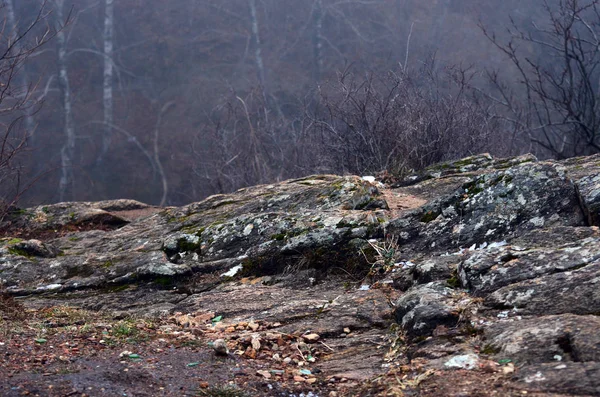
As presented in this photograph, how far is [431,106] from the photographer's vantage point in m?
10.8

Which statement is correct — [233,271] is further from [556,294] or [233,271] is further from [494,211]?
[556,294]

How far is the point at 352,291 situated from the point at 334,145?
6016mm

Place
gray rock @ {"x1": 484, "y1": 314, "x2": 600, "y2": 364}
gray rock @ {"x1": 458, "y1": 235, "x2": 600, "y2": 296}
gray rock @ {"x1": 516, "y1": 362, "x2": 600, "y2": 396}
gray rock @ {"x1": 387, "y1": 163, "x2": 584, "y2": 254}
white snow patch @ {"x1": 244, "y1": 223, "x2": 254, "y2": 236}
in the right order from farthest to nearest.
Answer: white snow patch @ {"x1": 244, "y1": 223, "x2": 254, "y2": 236} < gray rock @ {"x1": 387, "y1": 163, "x2": 584, "y2": 254} < gray rock @ {"x1": 458, "y1": 235, "x2": 600, "y2": 296} < gray rock @ {"x1": 484, "y1": 314, "x2": 600, "y2": 364} < gray rock @ {"x1": 516, "y1": 362, "x2": 600, "y2": 396}

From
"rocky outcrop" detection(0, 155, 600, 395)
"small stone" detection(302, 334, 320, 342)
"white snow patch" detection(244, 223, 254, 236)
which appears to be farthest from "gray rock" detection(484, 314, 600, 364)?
"white snow patch" detection(244, 223, 254, 236)

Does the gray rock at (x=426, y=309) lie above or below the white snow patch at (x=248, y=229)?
below

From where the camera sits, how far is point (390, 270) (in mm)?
5074

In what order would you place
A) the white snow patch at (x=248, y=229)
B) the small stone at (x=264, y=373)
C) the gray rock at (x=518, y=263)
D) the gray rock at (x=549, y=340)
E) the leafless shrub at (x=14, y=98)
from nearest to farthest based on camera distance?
the gray rock at (x=549, y=340) < the small stone at (x=264, y=373) < the gray rock at (x=518, y=263) < the leafless shrub at (x=14, y=98) < the white snow patch at (x=248, y=229)

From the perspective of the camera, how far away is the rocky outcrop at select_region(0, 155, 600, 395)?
3.24 m

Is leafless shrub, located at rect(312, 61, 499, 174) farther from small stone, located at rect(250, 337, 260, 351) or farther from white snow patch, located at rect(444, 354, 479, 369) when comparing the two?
white snow patch, located at rect(444, 354, 479, 369)

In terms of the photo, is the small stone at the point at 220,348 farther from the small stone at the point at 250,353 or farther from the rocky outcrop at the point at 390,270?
the rocky outcrop at the point at 390,270

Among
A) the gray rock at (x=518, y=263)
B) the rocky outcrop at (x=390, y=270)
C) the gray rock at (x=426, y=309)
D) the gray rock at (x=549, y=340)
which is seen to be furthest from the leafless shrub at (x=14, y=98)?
the gray rock at (x=549, y=340)

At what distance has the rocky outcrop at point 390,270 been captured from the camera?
3.24 m

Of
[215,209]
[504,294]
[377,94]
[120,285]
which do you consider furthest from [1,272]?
[377,94]

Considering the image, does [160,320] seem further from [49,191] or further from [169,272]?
[49,191]
